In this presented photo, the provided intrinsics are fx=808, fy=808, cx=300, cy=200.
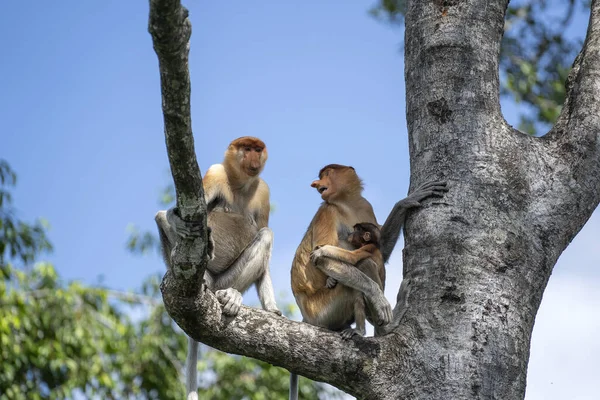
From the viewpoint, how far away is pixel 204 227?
2533 mm

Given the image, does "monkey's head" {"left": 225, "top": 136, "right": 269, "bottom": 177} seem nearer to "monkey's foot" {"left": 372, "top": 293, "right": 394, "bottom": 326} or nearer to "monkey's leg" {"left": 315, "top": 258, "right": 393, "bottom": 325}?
"monkey's leg" {"left": 315, "top": 258, "right": 393, "bottom": 325}

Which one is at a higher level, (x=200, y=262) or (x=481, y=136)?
(x=481, y=136)

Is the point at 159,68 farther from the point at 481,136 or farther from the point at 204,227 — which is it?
the point at 481,136

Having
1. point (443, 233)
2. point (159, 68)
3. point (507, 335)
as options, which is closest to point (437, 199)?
point (443, 233)

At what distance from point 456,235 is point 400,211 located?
0.52m

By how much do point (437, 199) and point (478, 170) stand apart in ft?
0.61

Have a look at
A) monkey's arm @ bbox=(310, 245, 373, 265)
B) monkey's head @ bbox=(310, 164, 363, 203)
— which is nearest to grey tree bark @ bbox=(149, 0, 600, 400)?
monkey's arm @ bbox=(310, 245, 373, 265)

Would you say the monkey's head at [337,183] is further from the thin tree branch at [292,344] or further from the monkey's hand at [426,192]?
the thin tree branch at [292,344]

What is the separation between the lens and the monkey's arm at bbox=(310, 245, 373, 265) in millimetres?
3914

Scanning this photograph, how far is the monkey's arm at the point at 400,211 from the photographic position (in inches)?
120

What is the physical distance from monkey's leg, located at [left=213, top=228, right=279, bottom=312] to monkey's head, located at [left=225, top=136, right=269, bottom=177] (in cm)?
37

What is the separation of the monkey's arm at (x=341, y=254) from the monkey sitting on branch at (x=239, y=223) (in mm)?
411

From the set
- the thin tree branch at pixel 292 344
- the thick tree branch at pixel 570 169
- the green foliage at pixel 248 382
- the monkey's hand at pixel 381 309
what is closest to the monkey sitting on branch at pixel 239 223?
the monkey's hand at pixel 381 309

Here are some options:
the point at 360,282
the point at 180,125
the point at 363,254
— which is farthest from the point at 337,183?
the point at 180,125
